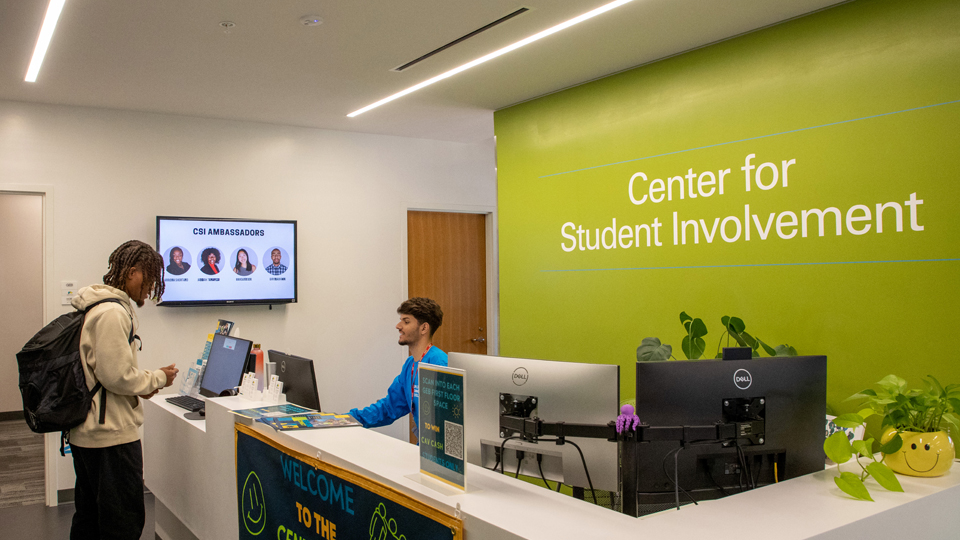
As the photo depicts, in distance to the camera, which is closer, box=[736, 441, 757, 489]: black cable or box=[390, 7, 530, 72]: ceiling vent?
box=[736, 441, 757, 489]: black cable

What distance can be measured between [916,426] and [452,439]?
1492mm

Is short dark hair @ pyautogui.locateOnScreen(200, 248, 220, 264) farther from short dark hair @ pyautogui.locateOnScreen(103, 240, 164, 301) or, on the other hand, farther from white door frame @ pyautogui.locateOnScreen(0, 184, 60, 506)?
short dark hair @ pyautogui.locateOnScreen(103, 240, 164, 301)

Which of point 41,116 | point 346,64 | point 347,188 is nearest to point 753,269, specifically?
point 346,64

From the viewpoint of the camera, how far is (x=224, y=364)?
3.48m

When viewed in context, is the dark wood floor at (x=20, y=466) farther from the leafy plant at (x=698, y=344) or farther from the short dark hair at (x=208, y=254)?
the leafy plant at (x=698, y=344)

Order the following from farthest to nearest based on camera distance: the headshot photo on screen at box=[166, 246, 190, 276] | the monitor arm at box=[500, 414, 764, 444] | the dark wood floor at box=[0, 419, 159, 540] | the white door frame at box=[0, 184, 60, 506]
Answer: the headshot photo on screen at box=[166, 246, 190, 276] < the white door frame at box=[0, 184, 60, 506] < the dark wood floor at box=[0, 419, 159, 540] < the monitor arm at box=[500, 414, 764, 444]

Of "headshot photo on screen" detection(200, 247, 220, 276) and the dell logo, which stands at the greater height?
"headshot photo on screen" detection(200, 247, 220, 276)

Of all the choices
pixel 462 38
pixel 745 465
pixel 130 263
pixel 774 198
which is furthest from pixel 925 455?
pixel 130 263

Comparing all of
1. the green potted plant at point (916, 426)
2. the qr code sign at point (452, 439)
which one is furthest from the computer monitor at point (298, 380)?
the green potted plant at point (916, 426)

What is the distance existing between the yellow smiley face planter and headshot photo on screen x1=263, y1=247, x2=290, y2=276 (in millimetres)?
4559

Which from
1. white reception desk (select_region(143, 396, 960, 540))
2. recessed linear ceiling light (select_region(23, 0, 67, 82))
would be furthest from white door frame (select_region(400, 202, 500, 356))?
white reception desk (select_region(143, 396, 960, 540))

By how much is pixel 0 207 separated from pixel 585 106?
663cm

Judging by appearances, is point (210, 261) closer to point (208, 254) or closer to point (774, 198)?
point (208, 254)

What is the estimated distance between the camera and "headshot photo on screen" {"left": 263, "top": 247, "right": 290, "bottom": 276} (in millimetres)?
5469
